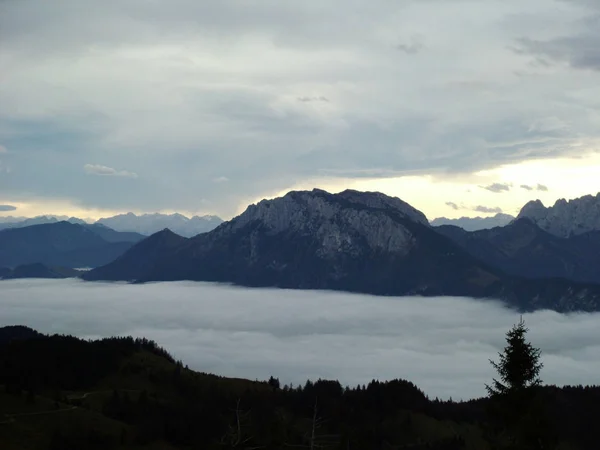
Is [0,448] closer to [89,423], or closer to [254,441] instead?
[89,423]

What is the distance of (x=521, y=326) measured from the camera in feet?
236

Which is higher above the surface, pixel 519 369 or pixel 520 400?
pixel 519 369

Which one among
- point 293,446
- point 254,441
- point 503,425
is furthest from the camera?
point 293,446

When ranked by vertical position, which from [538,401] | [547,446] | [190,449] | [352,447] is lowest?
[190,449]

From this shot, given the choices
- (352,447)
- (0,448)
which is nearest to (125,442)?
(0,448)

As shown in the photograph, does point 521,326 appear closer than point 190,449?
Yes

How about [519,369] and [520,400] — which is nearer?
[520,400]

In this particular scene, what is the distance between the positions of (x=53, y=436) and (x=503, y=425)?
132m

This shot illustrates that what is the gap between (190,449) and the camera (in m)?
188

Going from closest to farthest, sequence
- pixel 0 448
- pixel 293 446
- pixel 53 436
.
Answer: pixel 0 448
pixel 53 436
pixel 293 446

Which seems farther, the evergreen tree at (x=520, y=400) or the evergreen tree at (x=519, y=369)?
the evergreen tree at (x=519, y=369)

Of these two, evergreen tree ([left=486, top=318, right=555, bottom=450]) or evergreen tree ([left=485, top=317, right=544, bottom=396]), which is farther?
evergreen tree ([left=485, top=317, right=544, bottom=396])

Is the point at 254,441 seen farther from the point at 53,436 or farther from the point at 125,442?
the point at 53,436

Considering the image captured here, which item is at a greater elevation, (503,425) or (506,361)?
(506,361)
